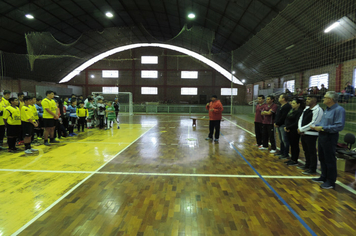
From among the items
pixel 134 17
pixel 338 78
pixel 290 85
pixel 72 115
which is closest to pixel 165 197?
pixel 72 115

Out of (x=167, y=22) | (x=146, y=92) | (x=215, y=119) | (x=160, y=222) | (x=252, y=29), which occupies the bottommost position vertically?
(x=160, y=222)

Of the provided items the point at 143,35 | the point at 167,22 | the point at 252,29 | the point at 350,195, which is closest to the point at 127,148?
the point at 350,195

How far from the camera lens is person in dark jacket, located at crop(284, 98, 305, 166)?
4.33 meters

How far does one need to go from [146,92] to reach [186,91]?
541 centimetres

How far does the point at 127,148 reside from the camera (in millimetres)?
5824

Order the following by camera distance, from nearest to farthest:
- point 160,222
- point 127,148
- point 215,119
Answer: point 160,222 < point 127,148 < point 215,119

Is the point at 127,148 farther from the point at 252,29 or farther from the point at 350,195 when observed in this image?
the point at 252,29

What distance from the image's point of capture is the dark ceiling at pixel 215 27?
9156 millimetres

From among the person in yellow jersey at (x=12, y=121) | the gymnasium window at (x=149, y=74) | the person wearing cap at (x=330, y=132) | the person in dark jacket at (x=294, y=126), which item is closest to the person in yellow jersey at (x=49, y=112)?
the person in yellow jersey at (x=12, y=121)

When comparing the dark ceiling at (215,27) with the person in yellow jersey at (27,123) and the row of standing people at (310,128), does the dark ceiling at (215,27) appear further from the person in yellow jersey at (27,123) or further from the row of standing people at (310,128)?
the person in yellow jersey at (27,123)

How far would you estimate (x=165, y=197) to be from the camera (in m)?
2.90

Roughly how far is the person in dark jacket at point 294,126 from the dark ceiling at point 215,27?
6085 millimetres

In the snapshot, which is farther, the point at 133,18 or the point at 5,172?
the point at 133,18

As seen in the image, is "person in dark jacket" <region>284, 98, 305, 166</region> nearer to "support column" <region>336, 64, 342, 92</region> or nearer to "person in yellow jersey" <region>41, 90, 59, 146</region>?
"person in yellow jersey" <region>41, 90, 59, 146</region>
